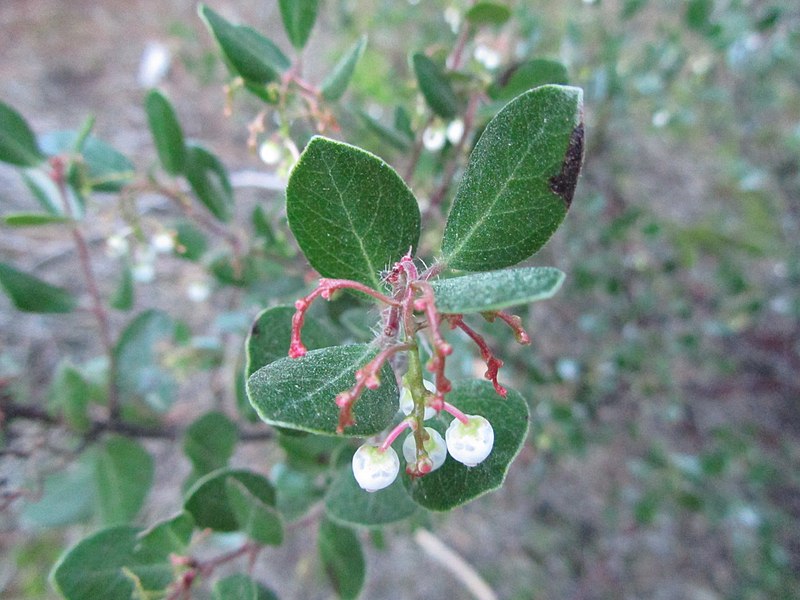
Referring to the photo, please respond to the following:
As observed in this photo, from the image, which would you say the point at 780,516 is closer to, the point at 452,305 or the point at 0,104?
the point at 452,305

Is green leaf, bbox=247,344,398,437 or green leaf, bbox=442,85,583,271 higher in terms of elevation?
green leaf, bbox=442,85,583,271

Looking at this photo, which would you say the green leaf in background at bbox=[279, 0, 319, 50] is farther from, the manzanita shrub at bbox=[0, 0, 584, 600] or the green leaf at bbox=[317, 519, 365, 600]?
the green leaf at bbox=[317, 519, 365, 600]

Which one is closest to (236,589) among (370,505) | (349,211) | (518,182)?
(370,505)

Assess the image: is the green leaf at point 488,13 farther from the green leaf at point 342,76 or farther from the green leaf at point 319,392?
the green leaf at point 319,392

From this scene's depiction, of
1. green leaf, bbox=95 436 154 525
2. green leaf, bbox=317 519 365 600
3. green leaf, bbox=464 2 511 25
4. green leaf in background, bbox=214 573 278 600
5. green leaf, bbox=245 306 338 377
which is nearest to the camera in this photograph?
green leaf, bbox=245 306 338 377

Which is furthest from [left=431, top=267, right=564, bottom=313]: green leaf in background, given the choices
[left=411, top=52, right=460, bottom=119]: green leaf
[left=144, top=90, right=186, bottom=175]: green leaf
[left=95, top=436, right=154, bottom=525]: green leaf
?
[left=95, top=436, right=154, bottom=525]: green leaf

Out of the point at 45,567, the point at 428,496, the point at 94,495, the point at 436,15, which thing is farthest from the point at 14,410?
the point at 436,15

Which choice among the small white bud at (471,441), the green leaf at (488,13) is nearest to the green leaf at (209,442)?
the small white bud at (471,441)
